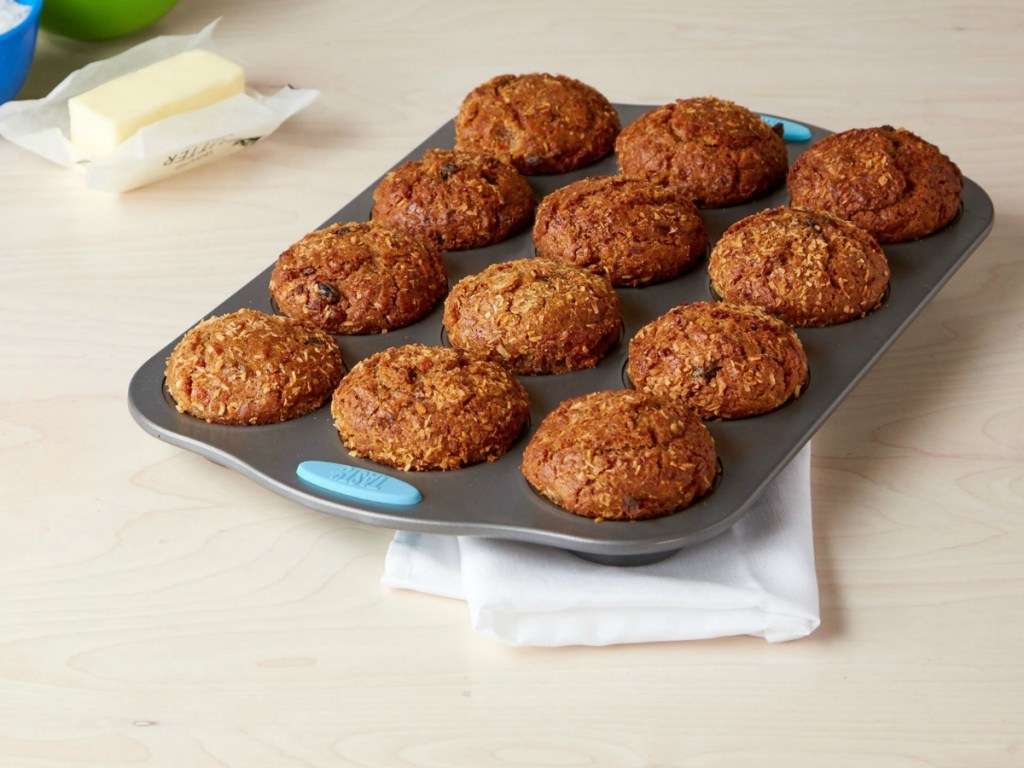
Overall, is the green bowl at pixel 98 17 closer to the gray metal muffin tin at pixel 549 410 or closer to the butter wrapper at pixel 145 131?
the butter wrapper at pixel 145 131

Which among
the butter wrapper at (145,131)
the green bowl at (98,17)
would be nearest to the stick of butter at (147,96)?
the butter wrapper at (145,131)

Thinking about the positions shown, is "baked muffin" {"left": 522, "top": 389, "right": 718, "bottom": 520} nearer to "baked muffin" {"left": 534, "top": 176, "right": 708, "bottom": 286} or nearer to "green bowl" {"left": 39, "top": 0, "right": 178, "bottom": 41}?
"baked muffin" {"left": 534, "top": 176, "right": 708, "bottom": 286}

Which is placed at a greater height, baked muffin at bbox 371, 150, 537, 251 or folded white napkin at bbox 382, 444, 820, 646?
baked muffin at bbox 371, 150, 537, 251

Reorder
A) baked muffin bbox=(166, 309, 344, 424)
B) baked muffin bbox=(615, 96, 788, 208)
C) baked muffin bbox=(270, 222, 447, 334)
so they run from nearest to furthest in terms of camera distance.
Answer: baked muffin bbox=(166, 309, 344, 424) → baked muffin bbox=(270, 222, 447, 334) → baked muffin bbox=(615, 96, 788, 208)

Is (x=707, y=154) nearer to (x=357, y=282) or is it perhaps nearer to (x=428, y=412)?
(x=357, y=282)

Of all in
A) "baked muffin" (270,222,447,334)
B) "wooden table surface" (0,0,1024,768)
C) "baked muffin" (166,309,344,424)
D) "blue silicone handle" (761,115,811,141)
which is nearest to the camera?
"wooden table surface" (0,0,1024,768)

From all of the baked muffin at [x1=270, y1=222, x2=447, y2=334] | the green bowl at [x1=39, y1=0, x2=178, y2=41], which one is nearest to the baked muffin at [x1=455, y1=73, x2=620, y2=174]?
the baked muffin at [x1=270, y1=222, x2=447, y2=334]
